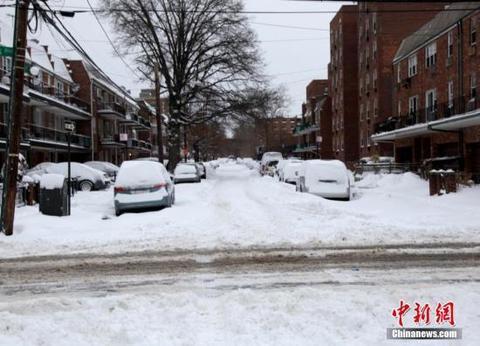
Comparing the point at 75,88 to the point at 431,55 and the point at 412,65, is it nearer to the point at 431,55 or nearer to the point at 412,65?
the point at 412,65

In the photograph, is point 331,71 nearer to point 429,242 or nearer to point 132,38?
point 132,38

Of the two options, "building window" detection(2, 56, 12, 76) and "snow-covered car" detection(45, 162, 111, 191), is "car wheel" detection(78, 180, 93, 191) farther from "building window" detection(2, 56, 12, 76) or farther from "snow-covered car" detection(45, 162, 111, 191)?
"building window" detection(2, 56, 12, 76)

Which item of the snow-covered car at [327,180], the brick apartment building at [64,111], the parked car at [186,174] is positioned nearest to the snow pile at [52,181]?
the snow-covered car at [327,180]

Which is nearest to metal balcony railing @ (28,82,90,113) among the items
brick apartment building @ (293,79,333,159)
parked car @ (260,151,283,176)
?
parked car @ (260,151,283,176)

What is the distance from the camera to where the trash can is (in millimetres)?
14555

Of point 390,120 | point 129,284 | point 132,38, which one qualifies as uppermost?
point 132,38

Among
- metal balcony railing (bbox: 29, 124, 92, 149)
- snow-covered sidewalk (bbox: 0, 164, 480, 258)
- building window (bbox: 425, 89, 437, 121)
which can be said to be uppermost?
building window (bbox: 425, 89, 437, 121)

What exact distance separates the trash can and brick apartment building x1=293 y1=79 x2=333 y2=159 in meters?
42.8

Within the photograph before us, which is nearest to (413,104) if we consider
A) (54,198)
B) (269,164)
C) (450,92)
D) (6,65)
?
(450,92)

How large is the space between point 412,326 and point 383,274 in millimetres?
2377

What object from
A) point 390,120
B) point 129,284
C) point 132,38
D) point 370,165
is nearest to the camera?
point 129,284

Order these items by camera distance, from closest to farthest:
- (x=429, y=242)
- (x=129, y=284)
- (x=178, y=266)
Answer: (x=129, y=284)
(x=178, y=266)
(x=429, y=242)

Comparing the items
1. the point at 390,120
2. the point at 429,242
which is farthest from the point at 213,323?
the point at 390,120

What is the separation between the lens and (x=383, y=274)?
742 centimetres
